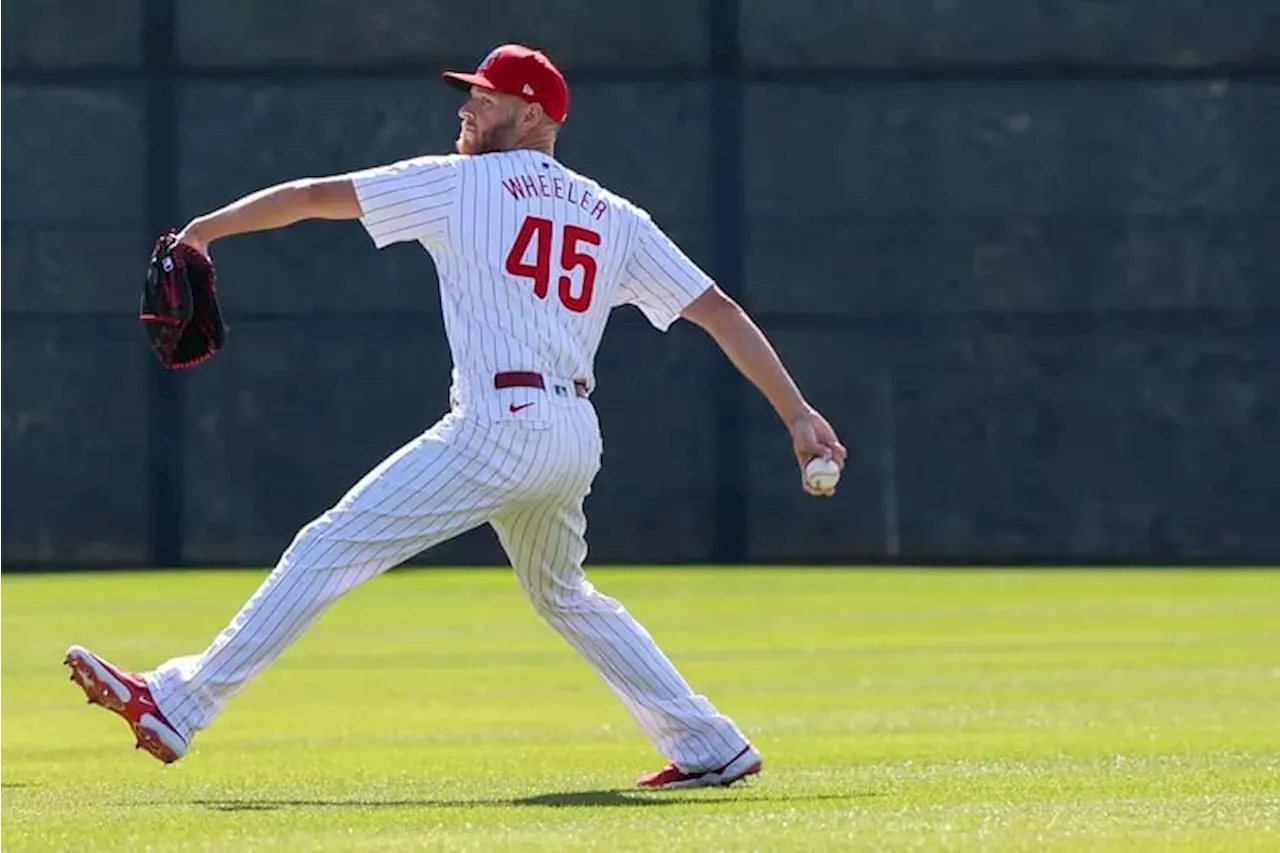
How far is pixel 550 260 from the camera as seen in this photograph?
6832 mm

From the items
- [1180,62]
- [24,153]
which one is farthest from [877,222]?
[24,153]

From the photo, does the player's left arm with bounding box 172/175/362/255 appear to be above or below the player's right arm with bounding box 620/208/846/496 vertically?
above

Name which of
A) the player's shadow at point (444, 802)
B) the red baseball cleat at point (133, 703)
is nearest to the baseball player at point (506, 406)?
the red baseball cleat at point (133, 703)

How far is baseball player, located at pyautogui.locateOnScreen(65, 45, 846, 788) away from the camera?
Answer: 6586 millimetres

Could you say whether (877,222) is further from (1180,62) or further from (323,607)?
(323,607)

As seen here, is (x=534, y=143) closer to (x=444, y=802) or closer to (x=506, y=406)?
(x=506, y=406)

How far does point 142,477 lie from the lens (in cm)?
1766

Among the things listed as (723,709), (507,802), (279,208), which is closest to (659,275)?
(279,208)

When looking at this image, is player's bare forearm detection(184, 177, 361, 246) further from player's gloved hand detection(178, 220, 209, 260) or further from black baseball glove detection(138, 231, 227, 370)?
black baseball glove detection(138, 231, 227, 370)

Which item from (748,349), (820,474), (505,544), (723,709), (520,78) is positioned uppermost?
(520,78)

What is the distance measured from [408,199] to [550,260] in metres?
0.35

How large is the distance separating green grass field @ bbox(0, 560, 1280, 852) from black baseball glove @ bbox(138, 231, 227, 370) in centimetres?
106

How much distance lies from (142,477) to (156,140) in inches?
78.0

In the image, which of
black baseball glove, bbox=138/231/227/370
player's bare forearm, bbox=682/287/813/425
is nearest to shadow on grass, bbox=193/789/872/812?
player's bare forearm, bbox=682/287/813/425
